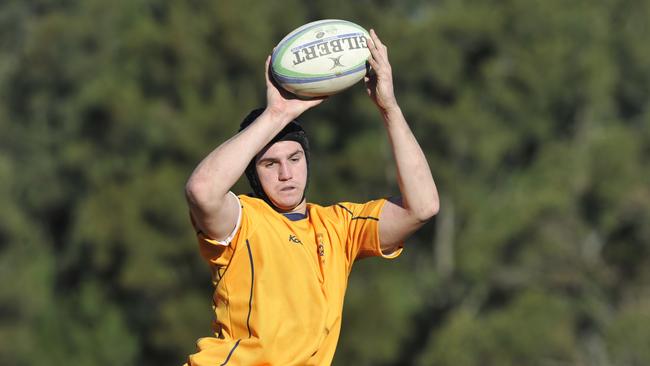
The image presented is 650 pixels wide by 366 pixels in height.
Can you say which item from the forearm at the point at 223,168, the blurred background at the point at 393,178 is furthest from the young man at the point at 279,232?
the blurred background at the point at 393,178

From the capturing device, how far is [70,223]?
38.1 m

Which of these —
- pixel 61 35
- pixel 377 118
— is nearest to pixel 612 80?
pixel 377 118

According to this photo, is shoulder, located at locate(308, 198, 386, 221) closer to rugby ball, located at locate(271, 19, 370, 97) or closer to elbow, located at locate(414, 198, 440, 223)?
elbow, located at locate(414, 198, 440, 223)

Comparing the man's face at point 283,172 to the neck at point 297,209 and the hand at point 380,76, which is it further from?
the hand at point 380,76

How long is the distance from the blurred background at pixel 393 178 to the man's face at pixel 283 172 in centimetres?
2417

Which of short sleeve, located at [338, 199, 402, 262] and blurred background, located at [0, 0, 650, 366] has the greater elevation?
short sleeve, located at [338, 199, 402, 262]

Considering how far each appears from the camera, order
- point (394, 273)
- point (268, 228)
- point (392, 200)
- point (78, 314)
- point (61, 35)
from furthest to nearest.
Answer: point (61, 35), point (78, 314), point (394, 273), point (392, 200), point (268, 228)

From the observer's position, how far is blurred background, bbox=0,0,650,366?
105ft

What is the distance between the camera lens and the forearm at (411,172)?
6.53m

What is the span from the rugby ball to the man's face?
0.30 metres

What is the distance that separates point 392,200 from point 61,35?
3269 cm

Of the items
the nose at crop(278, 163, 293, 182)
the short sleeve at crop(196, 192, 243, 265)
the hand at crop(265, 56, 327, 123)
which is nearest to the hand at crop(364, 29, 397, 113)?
the hand at crop(265, 56, 327, 123)

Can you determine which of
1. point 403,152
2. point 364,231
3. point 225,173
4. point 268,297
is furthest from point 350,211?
point 225,173

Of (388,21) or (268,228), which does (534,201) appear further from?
(268,228)
